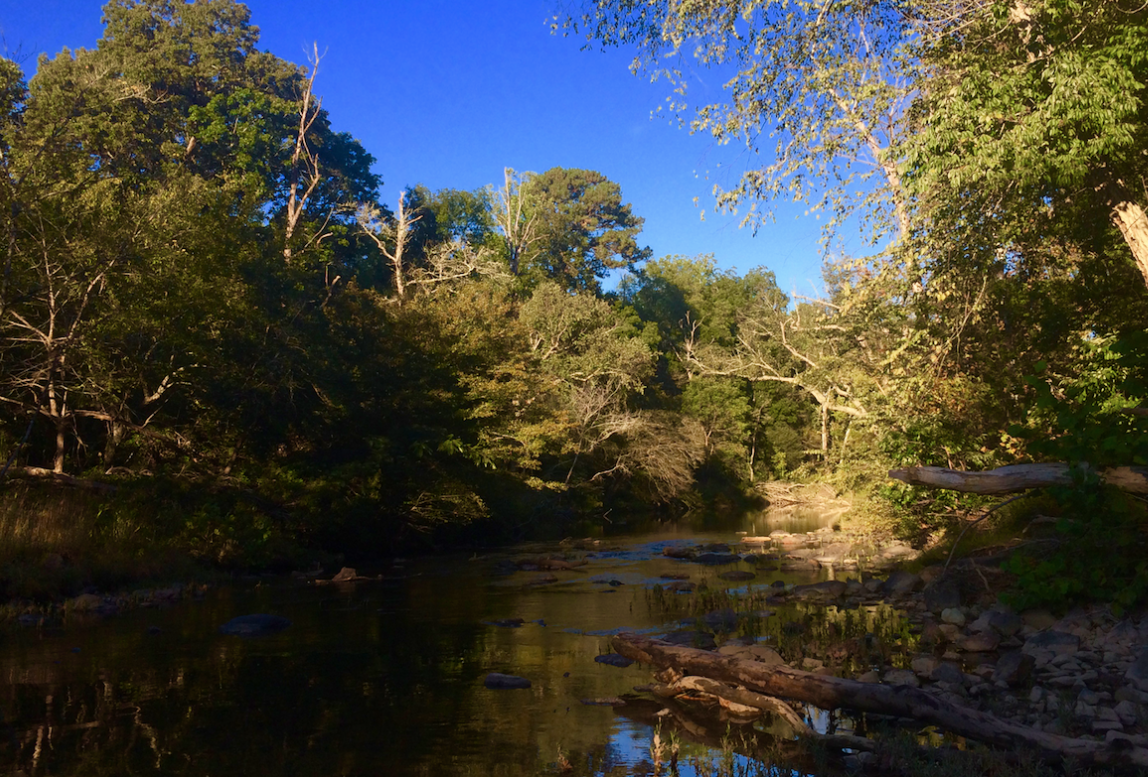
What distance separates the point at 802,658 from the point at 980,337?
855 centimetres

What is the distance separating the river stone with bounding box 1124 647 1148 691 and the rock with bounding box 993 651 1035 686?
821mm

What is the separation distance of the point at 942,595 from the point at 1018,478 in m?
2.40

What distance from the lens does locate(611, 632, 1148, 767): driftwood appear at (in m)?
5.50

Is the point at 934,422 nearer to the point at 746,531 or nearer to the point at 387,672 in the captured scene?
the point at 387,672

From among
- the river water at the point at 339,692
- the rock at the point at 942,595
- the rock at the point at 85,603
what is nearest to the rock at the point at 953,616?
the rock at the point at 942,595

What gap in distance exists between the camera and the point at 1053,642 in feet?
28.7

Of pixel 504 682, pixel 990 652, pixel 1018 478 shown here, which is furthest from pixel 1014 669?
pixel 504 682

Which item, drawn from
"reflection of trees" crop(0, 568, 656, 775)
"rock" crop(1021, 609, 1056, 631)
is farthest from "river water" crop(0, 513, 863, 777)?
"rock" crop(1021, 609, 1056, 631)

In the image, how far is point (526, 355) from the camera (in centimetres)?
3073

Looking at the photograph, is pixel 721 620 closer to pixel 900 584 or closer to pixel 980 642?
pixel 980 642

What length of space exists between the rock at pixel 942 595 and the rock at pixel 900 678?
3596 millimetres

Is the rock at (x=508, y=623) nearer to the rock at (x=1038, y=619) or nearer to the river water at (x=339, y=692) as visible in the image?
the river water at (x=339, y=692)


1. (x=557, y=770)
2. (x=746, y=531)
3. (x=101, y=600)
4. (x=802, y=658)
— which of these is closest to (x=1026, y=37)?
(x=802, y=658)

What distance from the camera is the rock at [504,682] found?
27.9 ft
